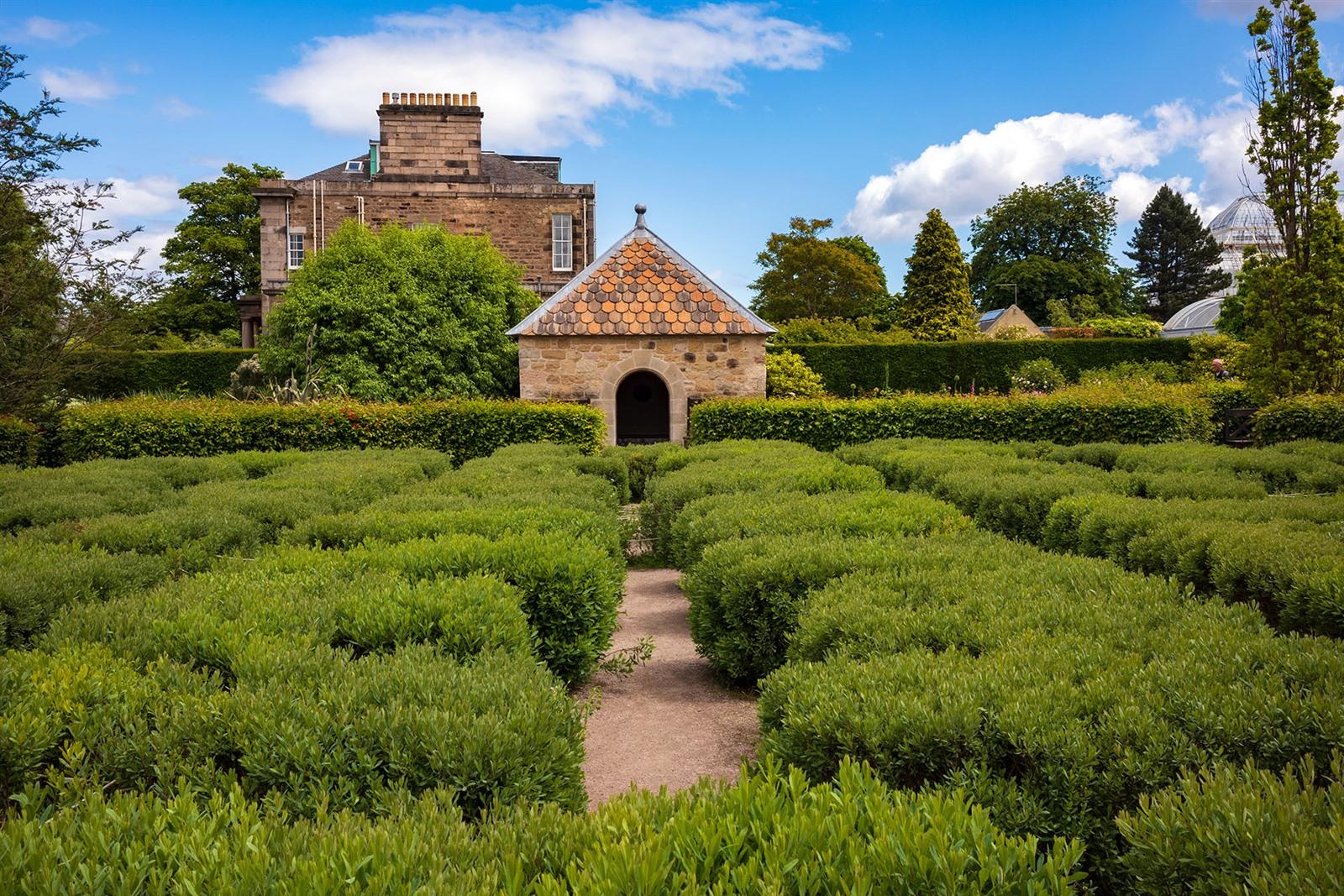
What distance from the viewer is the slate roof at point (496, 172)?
3603 centimetres

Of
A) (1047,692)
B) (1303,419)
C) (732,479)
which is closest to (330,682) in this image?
(1047,692)

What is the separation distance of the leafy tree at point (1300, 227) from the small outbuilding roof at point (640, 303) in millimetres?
9790

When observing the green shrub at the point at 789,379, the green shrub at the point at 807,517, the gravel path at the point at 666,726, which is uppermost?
the green shrub at the point at 789,379

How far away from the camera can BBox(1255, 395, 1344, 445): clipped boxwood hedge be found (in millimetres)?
14289

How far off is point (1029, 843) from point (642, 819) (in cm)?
98

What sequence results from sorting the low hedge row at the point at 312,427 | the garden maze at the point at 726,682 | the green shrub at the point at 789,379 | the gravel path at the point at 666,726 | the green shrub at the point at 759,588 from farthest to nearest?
the green shrub at the point at 789,379, the low hedge row at the point at 312,427, the green shrub at the point at 759,588, the gravel path at the point at 666,726, the garden maze at the point at 726,682

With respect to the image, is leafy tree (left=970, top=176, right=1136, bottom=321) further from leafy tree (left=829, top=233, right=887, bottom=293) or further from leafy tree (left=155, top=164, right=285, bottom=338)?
leafy tree (left=155, top=164, right=285, bottom=338)

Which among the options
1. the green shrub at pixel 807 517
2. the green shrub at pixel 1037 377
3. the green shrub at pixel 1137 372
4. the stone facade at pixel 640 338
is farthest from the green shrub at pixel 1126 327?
the green shrub at pixel 807 517

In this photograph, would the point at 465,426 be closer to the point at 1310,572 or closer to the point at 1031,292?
the point at 1310,572

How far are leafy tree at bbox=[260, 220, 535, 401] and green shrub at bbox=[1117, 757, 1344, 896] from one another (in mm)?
19295

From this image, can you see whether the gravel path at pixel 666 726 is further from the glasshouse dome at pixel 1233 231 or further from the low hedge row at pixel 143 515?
the glasshouse dome at pixel 1233 231

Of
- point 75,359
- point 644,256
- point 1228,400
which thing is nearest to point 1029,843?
point 644,256

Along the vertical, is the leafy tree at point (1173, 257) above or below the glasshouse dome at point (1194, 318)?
above

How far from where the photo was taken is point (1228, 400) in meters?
19.5
